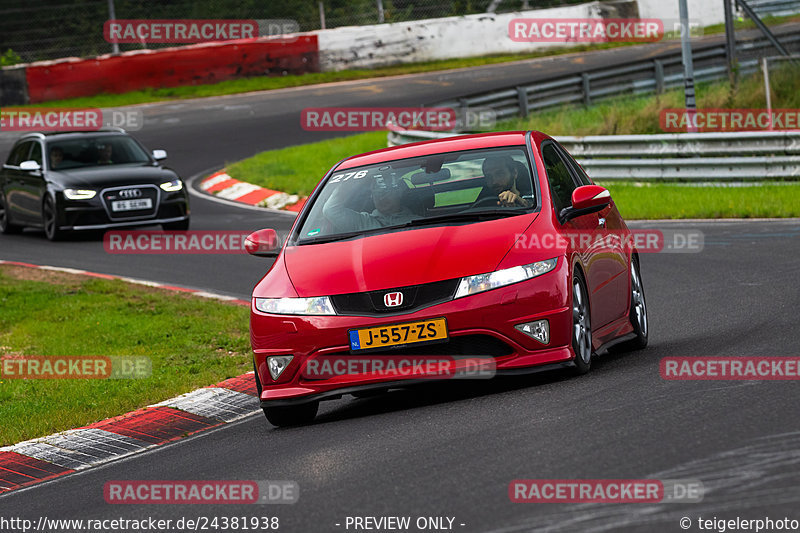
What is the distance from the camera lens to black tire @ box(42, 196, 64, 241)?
1930 centimetres

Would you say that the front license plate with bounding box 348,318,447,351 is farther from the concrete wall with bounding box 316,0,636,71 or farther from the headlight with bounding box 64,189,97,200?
the concrete wall with bounding box 316,0,636,71

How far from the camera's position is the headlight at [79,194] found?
19.0 m

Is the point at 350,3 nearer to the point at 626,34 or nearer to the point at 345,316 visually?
the point at 626,34

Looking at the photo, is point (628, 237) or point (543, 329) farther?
point (628, 237)

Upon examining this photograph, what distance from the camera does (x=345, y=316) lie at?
290 inches

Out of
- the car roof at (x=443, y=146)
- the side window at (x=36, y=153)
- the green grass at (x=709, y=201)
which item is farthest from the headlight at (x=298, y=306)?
the side window at (x=36, y=153)

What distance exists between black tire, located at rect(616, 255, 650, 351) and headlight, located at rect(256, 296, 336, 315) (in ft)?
8.20

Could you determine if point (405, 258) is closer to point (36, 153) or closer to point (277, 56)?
point (36, 153)

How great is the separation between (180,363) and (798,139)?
11.5 meters

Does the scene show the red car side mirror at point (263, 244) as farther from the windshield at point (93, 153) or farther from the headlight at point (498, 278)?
the windshield at point (93, 153)

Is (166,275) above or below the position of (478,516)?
below

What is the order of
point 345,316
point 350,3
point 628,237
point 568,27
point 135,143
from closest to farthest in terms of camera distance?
point 345,316 < point 628,237 < point 135,143 < point 350,3 < point 568,27

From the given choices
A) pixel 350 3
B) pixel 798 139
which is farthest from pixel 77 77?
pixel 798 139

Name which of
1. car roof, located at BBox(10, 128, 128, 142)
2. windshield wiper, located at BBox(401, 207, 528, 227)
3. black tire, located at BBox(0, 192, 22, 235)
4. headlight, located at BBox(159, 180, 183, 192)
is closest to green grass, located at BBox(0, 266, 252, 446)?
windshield wiper, located at BBox(401, 207, 528, 227)
